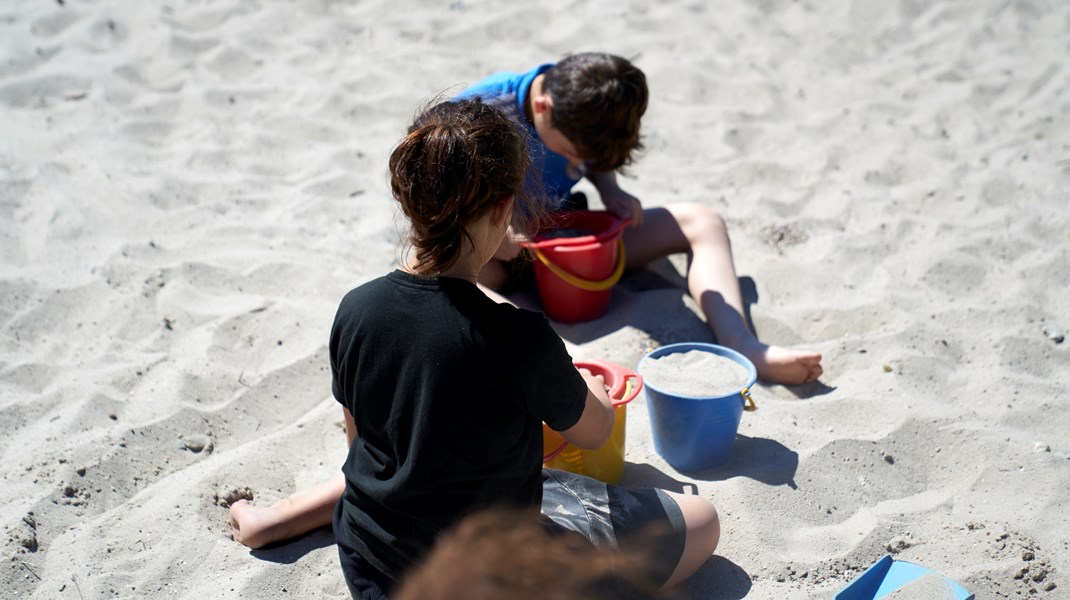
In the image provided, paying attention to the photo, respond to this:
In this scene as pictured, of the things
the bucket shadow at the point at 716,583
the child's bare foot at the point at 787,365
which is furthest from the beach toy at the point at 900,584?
the child's bare foot at the point at 787,365

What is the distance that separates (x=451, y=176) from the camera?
1468mm

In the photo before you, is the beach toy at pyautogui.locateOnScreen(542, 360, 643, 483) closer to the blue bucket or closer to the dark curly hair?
the blue bucket

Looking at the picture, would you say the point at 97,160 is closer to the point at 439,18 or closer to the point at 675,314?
the point at 439,18

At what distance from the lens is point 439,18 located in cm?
478

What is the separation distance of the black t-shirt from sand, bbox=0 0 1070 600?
499 millimetres

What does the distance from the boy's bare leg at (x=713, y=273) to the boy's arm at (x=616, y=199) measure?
14cm

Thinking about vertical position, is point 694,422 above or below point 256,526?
above

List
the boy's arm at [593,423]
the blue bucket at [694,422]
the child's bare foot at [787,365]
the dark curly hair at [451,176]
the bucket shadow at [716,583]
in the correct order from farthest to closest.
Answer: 1. the child's bare foot at [787,365]
2. the blue bucket at [694,422]
3. the bucket shadow at [716,583]
4. the boy's arm at [593,423]
5. the dark curly hair at [451,176]

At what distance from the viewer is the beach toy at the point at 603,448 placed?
204cm

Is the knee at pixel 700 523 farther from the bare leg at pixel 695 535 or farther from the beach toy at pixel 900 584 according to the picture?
the beach toy at pixel 900 584

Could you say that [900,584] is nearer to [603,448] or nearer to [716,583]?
[716,583]

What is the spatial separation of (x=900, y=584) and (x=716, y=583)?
361 mm

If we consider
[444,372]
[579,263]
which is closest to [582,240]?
[579,263]

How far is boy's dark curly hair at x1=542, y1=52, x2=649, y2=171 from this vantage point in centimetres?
259
